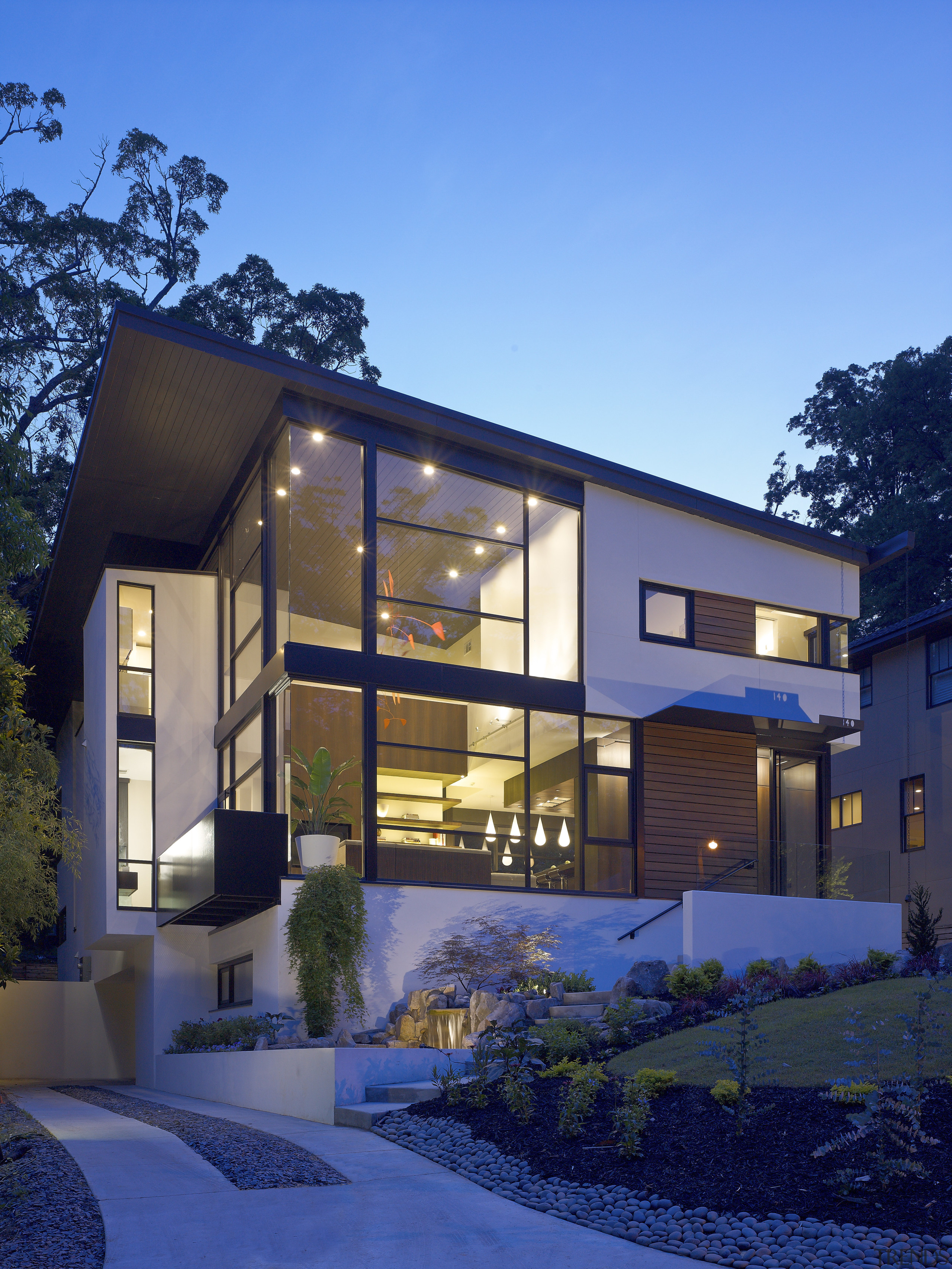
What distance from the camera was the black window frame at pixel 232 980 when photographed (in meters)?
14.0

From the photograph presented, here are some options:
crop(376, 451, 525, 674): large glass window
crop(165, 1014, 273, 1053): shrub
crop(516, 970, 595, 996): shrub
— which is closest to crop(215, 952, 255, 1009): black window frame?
crop(165, 1014, 273, 1053): shrub

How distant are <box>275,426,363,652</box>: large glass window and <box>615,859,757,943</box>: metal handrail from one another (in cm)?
522

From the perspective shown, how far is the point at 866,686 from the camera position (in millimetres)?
22469

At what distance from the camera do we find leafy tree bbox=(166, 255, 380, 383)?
30531 millimetres

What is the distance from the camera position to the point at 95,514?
680 inches

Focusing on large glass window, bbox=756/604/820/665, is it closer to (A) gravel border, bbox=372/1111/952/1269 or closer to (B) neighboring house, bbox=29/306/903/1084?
(B) neighboring house, bbox=29/306/903/1084

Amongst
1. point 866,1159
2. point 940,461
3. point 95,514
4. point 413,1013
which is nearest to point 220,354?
point 95,514

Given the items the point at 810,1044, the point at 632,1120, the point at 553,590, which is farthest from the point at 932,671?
the point at 632,1120

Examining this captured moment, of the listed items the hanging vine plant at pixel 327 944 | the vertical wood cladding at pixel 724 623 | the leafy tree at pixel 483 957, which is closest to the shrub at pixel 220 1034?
the hanging vine plant at pixel 327 944

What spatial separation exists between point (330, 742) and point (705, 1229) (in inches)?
359

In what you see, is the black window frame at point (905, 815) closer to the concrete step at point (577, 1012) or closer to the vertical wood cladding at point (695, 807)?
the vertical wood cladding at point (695, 807)

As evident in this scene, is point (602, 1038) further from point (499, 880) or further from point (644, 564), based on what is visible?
point (644, 564)

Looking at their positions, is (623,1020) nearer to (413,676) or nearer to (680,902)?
(413,676)

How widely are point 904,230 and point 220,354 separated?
623 inches
